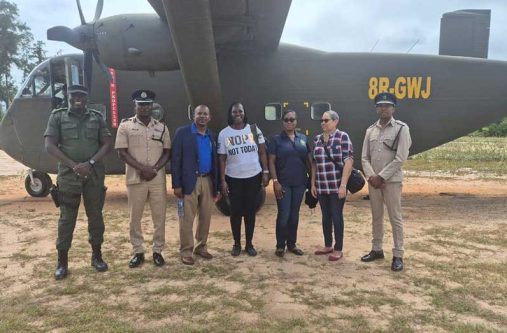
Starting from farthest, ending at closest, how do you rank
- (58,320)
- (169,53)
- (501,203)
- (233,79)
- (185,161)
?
(501,203) → (233,79) → (169,53) → (185,161) → (58,320)

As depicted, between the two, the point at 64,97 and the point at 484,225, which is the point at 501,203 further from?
the point at 64,97

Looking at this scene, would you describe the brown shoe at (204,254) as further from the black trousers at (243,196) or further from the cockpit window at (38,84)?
the cockpit window at (38,84)

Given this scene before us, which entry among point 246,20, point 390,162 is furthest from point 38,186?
point 390,162

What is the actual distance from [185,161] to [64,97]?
511cm

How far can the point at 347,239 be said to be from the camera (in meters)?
6.10

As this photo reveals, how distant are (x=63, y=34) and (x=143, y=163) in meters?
3.65

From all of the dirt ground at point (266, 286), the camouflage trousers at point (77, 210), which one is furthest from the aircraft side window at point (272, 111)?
the camouflage trousers at point (77, 210)

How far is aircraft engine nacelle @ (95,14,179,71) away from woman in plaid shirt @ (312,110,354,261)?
10.3 ft

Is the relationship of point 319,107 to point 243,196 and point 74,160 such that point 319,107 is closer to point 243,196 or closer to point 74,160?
point 243,196

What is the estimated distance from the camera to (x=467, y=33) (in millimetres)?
9117

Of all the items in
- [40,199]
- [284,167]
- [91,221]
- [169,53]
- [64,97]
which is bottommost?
[40,199]

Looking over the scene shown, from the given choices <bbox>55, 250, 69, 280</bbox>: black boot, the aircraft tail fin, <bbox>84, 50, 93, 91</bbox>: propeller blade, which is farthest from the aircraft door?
the aircraft tail fin

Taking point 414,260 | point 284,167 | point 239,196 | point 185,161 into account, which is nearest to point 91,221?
point 185,161

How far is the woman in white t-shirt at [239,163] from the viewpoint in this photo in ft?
16.6
